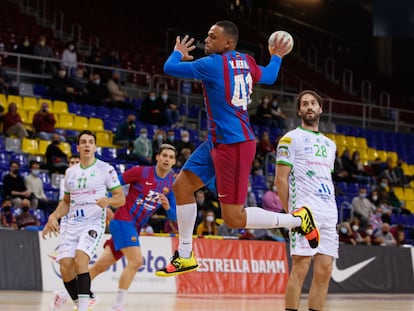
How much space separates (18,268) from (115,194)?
6253 mm

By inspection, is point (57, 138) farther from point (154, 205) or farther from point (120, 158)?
point (154, 205)

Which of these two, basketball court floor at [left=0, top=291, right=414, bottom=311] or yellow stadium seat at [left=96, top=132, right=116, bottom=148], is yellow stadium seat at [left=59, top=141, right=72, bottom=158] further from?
basketball court floor at [left=0, top=291, right=414, bottom=311]

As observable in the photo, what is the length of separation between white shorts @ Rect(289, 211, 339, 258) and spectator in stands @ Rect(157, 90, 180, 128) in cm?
1531

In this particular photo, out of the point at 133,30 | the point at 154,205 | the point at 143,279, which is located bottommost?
the point at 143,279

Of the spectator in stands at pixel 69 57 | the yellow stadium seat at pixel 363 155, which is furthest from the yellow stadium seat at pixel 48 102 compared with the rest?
the yellow stadium seat at pixel 363 155

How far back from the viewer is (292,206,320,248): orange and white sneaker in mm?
8523

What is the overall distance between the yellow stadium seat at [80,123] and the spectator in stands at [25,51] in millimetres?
2389

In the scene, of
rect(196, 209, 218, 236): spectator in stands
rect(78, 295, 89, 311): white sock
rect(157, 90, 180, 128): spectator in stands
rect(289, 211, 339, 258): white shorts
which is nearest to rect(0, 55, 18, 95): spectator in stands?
rect(157, 90, 180, 128): spectator in stands

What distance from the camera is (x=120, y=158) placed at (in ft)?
72.6

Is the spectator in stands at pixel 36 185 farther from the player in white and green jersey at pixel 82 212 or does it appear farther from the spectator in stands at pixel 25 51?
the player in white and green jersey at pixel 82 212

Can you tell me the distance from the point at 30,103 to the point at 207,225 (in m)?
6.08

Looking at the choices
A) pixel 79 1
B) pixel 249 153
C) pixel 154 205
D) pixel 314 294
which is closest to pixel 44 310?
pixel 154 205

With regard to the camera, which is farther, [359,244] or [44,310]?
[359,244]

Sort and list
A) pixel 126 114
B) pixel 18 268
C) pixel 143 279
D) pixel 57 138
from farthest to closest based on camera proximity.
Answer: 1. pixel 126 114
2. pixel 57 138
3. pixel 143 279
4. pixel 18 268
